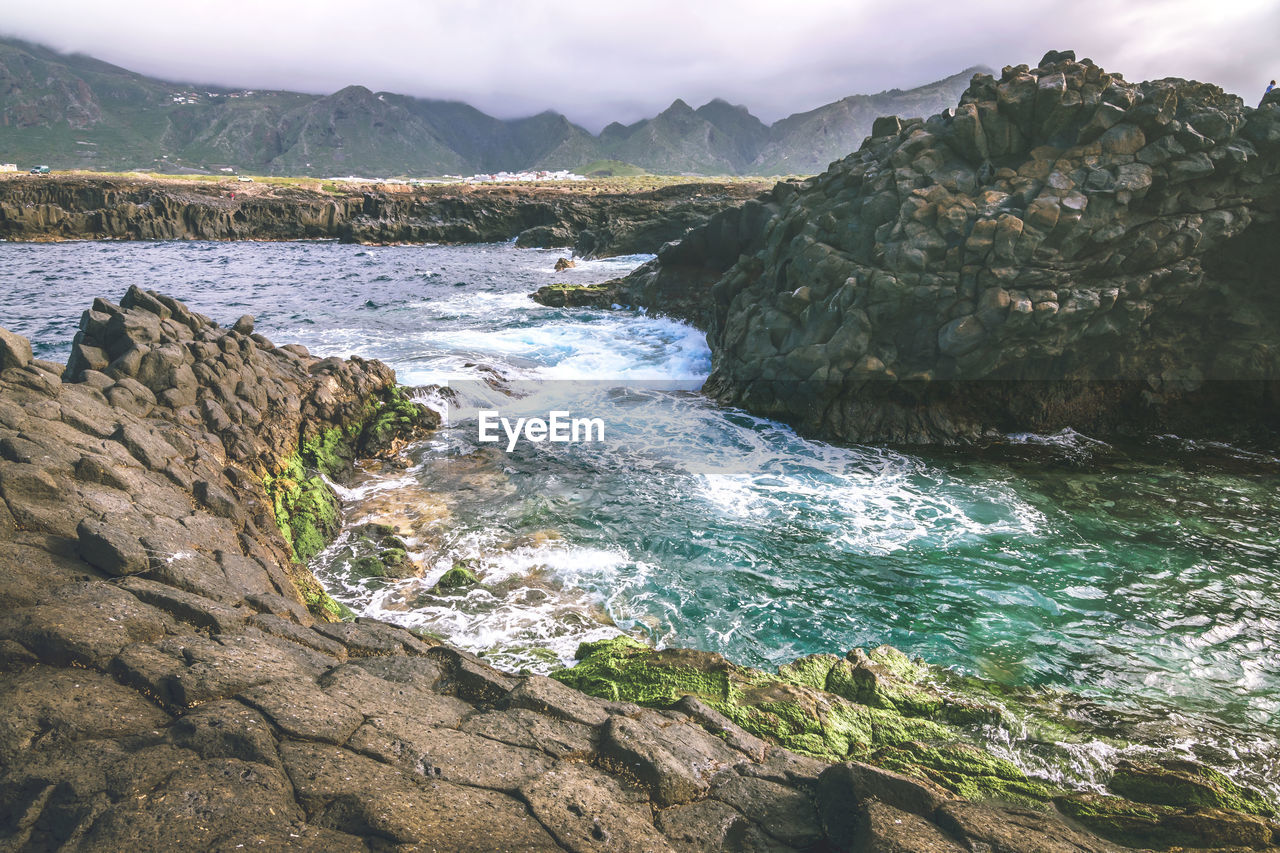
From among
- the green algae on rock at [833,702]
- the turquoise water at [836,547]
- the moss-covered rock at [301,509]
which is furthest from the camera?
the moss-covered rock at [301,509]

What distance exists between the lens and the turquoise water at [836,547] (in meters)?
9.38

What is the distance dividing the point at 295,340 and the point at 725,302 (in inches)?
732

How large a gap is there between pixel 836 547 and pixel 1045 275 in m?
9.74

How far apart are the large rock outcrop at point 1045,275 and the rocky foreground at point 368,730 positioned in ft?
35.8

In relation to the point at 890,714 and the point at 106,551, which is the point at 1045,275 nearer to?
the point at 890,714

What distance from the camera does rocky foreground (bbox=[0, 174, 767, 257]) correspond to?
73.3 metres

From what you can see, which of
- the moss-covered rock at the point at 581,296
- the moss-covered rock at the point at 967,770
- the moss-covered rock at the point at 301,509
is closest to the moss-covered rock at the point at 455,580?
the moss-covered rock at the point at 301,509

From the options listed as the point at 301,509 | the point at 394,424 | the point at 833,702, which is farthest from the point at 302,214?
the point at 833,702

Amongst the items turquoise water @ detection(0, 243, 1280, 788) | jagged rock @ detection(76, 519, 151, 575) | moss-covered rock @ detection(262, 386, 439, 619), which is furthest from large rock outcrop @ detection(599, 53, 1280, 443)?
jagged rock @ detection(76, 519, 151, 575)

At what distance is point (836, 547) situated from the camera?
12.3 metres

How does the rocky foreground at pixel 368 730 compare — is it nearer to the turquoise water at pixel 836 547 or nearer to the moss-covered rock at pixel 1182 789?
the moss-covered rock at pixel 1182 789

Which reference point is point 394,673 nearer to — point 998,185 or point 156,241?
point 998,185

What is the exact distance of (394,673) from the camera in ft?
19.7

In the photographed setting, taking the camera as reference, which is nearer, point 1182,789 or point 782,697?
point 1182,789
